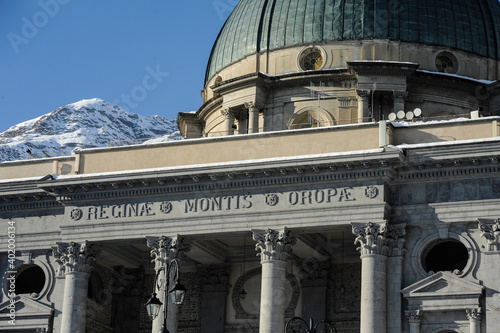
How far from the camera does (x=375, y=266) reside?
42.2m

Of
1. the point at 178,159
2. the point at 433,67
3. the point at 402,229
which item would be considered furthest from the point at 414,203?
the point at 433,67

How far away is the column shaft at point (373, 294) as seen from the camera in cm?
4162

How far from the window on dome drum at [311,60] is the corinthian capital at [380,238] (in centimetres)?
1344

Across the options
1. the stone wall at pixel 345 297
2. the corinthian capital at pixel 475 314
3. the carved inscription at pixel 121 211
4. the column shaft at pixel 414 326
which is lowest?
the column shaft at pixel 414 326

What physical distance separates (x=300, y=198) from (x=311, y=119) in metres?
10.6

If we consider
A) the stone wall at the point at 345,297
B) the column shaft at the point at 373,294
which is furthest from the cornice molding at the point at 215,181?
the stone wall at the point at 345,297

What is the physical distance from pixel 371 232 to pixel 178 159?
324 inches

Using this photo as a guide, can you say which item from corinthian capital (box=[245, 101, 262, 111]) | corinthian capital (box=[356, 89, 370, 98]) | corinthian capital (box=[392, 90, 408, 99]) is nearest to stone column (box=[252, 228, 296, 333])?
corinthian capital (box=[356, 89, 370, 98])

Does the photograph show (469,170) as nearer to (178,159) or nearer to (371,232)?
(371,232)

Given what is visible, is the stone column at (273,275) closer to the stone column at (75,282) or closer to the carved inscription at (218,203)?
the carved inscription at (218,203)

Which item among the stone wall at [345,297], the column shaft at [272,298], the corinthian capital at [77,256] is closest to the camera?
the column shaft at [272,298]

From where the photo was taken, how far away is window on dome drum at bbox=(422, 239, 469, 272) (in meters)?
42.6

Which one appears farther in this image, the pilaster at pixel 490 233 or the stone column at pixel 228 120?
the stone column at pixel 228 120

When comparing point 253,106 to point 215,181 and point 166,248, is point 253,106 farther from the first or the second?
point 166,248
